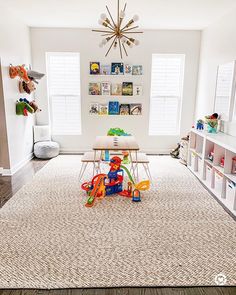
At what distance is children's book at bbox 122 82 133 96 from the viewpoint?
5.25m

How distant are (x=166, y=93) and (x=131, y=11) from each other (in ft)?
6.34

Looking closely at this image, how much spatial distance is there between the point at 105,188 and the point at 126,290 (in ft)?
5.45

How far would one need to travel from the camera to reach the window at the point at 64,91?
17.0 feet

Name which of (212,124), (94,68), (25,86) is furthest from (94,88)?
(212,124)

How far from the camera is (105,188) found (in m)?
3.37

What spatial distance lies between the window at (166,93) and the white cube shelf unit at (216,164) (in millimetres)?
1076

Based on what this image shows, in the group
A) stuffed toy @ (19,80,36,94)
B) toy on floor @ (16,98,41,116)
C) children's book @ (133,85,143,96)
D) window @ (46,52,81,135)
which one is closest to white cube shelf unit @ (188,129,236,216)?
children's book @ (133,85,143,96)

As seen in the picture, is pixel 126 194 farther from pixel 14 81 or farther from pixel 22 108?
pixel 14 81

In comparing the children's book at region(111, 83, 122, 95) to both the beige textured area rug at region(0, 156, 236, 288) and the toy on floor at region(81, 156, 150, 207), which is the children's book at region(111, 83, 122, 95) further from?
the beige textured area rug at region(0, 156, 236, 288)

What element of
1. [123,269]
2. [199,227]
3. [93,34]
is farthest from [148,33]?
[123,269]

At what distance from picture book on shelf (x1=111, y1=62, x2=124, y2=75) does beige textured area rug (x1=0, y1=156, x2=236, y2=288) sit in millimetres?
2692

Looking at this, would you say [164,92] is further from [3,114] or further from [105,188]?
[3,114]

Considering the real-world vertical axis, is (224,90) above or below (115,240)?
above

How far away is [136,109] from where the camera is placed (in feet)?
17.6
